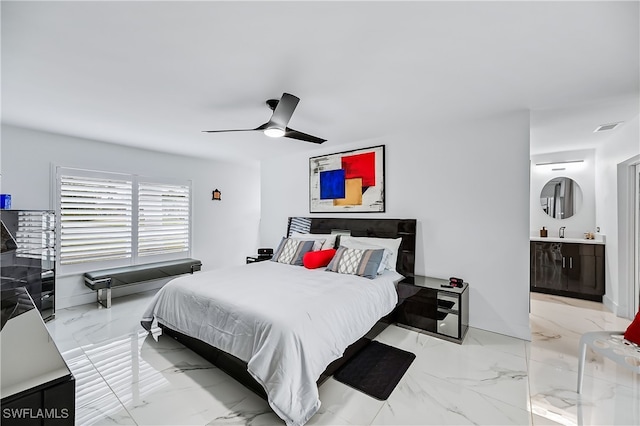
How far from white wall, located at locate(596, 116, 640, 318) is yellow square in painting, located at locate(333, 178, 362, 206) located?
3.24m

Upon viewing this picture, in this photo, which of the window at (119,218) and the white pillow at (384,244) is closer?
the white pillow at (384,244)

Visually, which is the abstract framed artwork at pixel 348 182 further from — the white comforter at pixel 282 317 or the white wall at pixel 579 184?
the white wall at pixel 579 184

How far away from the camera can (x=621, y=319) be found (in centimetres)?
364

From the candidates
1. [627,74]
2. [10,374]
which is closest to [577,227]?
[627,74]

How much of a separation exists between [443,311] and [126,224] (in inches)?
192

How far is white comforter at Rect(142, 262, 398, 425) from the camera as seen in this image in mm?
1887

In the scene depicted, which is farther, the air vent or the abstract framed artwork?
the abstract framed artwork

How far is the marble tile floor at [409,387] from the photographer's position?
6.40 feet

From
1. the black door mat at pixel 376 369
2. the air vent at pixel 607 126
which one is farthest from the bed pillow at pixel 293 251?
the air vent at pixel 607 126

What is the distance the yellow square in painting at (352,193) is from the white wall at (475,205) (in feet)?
1.41

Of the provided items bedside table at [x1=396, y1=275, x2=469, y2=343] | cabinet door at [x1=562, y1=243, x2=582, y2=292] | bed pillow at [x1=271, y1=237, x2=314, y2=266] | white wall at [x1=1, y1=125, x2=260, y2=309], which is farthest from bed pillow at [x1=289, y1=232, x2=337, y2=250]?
cabinet door at [x1=562, y1=243, x2=582, y2=292]

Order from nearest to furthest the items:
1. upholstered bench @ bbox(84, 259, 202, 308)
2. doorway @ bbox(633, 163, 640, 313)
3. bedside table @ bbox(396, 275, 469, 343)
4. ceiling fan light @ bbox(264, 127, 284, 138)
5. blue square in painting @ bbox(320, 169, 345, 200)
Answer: ceiling fan light @ bbox(264, 127, 284, 138) → bedside table @ bbox(396, 275, 469, 343) → doorway @ bbox(633, 163, 640, 313) → upholstered bench @ bbox(84, 259, 202, 308) → blue square in painting @ bbox(320, 169, 345, 200)

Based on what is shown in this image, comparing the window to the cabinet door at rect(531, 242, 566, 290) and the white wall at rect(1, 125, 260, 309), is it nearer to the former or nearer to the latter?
the white wall at rect(1, 125, 260, 309)

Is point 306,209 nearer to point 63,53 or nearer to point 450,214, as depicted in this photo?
point 450,214
